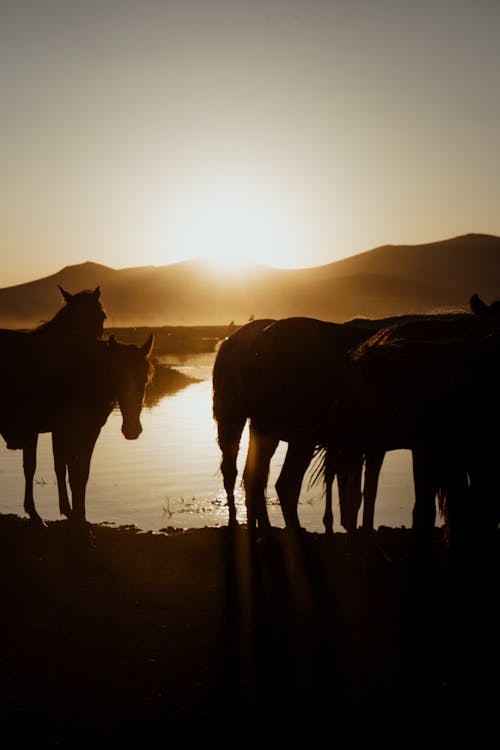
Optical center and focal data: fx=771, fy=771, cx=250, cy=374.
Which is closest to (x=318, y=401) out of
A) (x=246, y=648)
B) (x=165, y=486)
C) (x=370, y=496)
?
(x=370, y=496)

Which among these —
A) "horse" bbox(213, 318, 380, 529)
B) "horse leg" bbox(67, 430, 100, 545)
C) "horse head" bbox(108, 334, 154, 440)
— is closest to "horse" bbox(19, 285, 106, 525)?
"horse head" bbox(108, 334, 154, 440)

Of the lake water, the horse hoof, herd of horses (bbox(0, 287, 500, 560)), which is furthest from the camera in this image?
the lake water

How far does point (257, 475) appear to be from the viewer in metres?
8.21

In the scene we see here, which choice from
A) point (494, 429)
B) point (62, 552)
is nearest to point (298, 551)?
point (62, 552)

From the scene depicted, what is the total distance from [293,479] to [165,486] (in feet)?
21.7

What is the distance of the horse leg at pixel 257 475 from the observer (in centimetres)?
810

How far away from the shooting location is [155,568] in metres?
7.78

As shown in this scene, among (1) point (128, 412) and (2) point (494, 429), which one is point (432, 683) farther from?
(1) point (128, 412)

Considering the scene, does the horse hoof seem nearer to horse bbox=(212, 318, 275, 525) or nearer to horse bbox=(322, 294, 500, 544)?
horse bbox=(212, 318, 275, 525)

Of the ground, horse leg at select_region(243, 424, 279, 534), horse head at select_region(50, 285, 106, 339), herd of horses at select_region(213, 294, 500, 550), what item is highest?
horse head at select_region(50, 285, 106, 339)

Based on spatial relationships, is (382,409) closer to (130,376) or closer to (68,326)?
(130,376)

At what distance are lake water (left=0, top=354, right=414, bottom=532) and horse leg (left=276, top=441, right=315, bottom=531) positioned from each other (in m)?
0.70

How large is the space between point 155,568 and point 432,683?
3.54 metres

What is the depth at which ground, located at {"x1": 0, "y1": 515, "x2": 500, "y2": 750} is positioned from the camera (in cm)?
439
